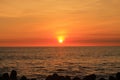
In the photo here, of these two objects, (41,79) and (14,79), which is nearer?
(14,79)

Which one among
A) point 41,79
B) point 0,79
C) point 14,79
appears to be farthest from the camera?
point 41,79

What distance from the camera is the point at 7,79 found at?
2245 centimetres

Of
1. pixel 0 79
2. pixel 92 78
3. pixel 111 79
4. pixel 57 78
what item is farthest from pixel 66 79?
pixel 0 79

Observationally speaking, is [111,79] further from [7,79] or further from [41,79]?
[41,79]

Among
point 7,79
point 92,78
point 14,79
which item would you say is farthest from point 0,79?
point 92,78

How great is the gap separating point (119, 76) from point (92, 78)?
276cm

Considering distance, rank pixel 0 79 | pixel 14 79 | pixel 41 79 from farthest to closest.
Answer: pixel 41 79 < pixel 14 79 < pixel 0 79

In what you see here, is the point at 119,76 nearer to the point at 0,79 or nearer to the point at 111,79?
the point at 111,79

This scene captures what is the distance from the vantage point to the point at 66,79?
22.5m

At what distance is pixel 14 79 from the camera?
78.7ft

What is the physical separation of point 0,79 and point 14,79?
223 cm

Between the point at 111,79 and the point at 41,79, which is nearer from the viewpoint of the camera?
the point at 111,79

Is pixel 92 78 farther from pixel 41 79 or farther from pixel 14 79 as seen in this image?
pixel 41 79

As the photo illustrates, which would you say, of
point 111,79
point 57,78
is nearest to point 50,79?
point 57,78
